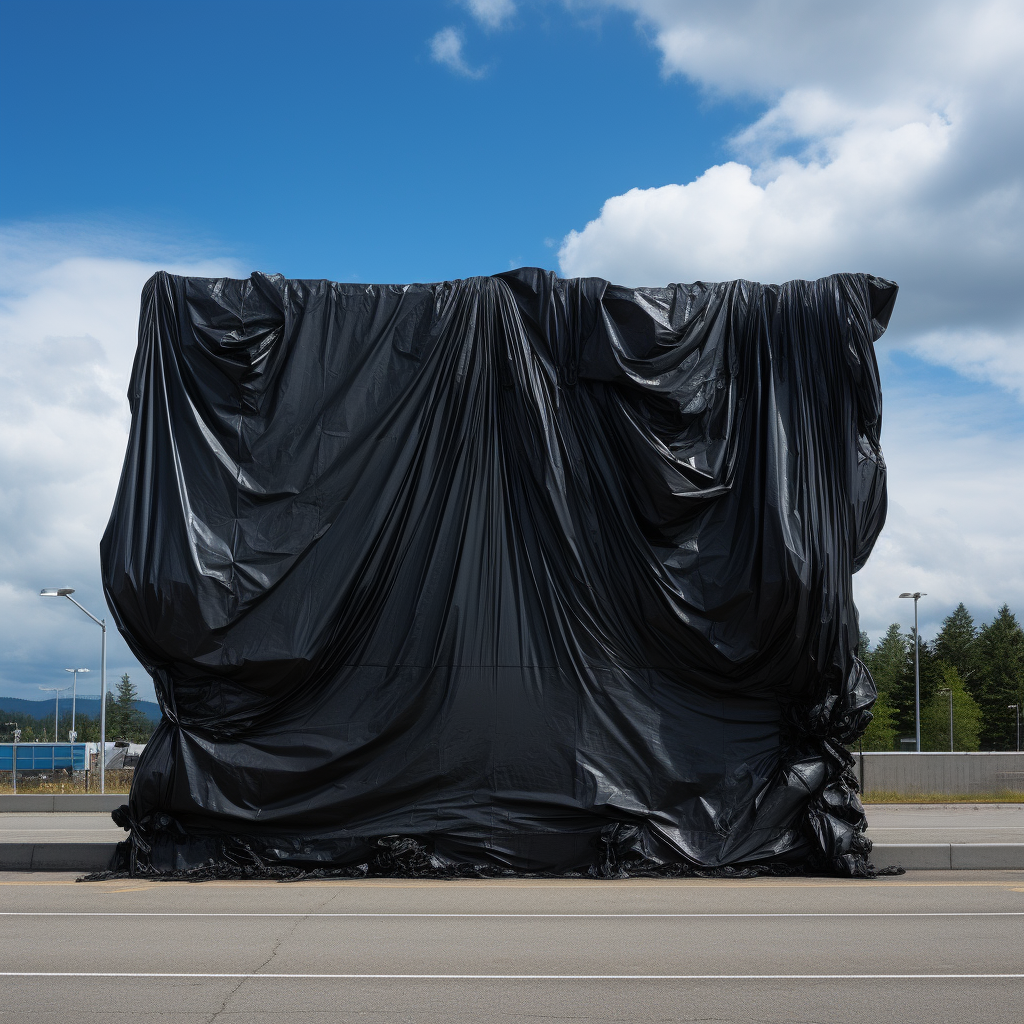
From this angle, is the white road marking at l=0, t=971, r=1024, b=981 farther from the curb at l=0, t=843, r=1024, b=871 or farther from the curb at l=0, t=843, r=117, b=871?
the curb at l=0, t=843, r=117, b=871

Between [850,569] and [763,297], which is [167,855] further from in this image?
[763,297]

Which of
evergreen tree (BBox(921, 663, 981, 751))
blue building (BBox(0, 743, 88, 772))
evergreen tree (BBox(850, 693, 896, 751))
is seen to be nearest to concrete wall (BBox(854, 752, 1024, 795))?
blue building (BBox(0, 743, 88, 772))

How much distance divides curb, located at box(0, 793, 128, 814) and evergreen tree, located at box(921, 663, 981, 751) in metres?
61.7

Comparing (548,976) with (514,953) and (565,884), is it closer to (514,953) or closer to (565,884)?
(514,953)

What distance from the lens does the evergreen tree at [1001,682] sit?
85250 millimetres

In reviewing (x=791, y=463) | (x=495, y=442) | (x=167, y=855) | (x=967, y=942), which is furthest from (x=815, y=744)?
(x=167, y=855)

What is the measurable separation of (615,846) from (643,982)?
445cm

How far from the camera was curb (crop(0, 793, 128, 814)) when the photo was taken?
67.9ft

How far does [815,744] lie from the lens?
10.3 m

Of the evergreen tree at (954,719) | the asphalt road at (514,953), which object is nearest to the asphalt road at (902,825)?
the asphalt road at (514,953)

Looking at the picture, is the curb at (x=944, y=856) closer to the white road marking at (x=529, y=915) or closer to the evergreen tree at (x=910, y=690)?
the white road marking at (x=529, y=915)

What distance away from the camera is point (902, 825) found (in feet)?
53.7

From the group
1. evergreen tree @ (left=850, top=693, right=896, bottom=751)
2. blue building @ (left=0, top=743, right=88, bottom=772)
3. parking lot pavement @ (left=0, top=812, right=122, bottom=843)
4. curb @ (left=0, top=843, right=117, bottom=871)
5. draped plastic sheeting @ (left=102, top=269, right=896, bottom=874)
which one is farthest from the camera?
evergreen tree @ (left=850, top=693, right=896, bottom=751)

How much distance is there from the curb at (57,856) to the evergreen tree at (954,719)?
224 ft
